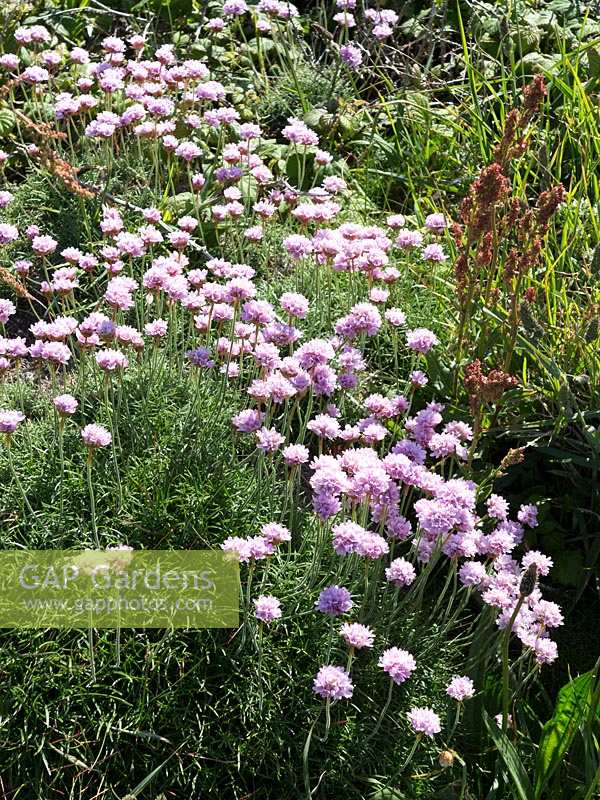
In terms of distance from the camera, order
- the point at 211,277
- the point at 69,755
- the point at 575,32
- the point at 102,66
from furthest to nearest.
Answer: the point at 575,32 < the point at 102,66 < the point at 211,277 < the point at 69,755

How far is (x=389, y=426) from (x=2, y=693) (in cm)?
139

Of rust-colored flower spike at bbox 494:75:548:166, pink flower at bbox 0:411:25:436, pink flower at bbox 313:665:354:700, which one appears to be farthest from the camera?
rust-colored flower spike at bbox 494:75:548:166

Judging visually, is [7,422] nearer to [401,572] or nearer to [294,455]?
[294,455]

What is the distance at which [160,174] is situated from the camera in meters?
4.27

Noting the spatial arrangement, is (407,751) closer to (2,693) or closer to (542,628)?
(542,628)

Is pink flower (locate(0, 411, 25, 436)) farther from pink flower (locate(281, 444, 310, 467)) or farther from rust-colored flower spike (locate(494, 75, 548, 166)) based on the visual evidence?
rust-colored flower spike (locate(494, 75, 548, 166))

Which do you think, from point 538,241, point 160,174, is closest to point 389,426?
point 538,241

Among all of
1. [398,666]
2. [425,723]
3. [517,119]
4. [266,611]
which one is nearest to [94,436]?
[266,611]

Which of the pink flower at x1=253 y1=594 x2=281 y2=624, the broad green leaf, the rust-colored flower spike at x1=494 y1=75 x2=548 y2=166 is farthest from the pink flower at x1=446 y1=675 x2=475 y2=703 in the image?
the rust-colored flower spike at x1=494 y1=75 x2=548 y2=166
